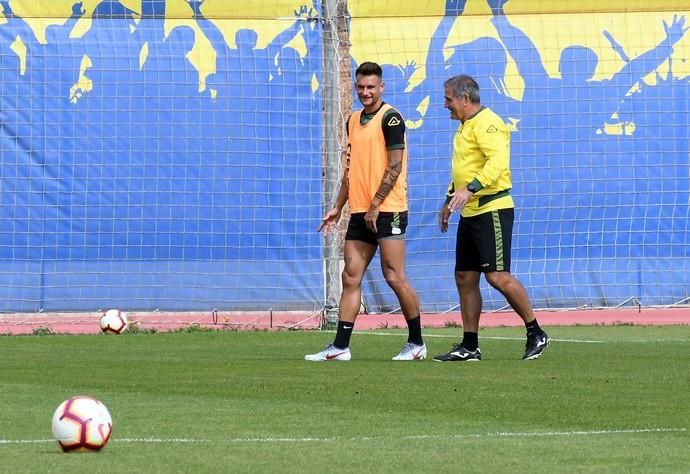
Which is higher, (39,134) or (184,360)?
(39,134)

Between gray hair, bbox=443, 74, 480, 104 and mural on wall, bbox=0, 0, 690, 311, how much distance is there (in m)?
6.75

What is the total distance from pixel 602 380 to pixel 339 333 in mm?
2476

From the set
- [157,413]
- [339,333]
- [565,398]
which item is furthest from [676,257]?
[157,413]

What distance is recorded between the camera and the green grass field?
19.5 ft

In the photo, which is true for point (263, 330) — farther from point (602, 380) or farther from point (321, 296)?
point (602, 380)

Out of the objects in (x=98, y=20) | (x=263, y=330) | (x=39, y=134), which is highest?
(x=98, y=20)

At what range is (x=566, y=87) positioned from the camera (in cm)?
1895

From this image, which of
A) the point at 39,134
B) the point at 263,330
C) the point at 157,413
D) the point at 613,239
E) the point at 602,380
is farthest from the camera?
the point at 613,239

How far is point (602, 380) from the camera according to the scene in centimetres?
939

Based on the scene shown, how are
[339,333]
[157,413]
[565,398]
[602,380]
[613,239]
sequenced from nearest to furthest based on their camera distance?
1. [157,413]
2. [565,398]
3. [602,380]
4. [339,333]
5. [613,239]

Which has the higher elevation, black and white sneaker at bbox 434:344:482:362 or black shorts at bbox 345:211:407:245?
black shorts at bbox 345:211:407:245

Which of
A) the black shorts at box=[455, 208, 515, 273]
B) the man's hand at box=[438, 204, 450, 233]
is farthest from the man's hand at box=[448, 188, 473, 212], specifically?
the black shorts at box=[455, 208, 515, 273]

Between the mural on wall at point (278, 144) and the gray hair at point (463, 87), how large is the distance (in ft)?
22.1

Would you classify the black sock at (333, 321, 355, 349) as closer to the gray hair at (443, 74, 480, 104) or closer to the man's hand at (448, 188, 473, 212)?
the man's hand at (448, 188, 473, 212)
